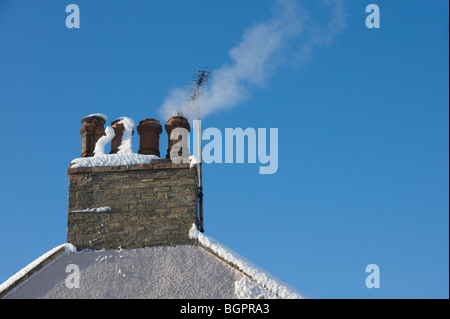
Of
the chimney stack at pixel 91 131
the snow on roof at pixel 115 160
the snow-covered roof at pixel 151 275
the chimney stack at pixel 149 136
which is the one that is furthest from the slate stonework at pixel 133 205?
the chimney stack at pixel 91 131

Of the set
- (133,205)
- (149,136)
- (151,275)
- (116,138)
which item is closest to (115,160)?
(116,138)

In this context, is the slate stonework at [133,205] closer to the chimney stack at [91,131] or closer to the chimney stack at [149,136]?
the chimney stack at [149,136]

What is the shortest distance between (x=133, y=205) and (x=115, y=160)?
75 centimetres

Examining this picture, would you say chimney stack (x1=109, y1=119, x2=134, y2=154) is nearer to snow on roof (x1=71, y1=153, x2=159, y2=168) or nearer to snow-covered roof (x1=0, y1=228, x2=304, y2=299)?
snow on roof (x1=71, y1=153, x2=159, y2=168)

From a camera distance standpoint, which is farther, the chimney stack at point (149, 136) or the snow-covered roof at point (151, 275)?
the chimney stack at point (149, 136)

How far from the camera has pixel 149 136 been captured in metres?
10.2

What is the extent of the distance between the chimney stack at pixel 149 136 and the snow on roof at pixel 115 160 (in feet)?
0.68

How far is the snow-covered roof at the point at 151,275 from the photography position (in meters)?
8.54

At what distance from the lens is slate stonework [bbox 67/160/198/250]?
371 inches

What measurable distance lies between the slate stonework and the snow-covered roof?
189mm

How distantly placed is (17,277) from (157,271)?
177 centimetres

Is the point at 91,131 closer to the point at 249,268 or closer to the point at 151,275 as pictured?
the point at 151,275

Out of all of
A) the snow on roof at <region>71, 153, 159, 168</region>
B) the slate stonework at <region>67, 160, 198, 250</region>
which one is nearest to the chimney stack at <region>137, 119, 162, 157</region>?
the snow on roof at <region>71, 153, 159, 168</region>
